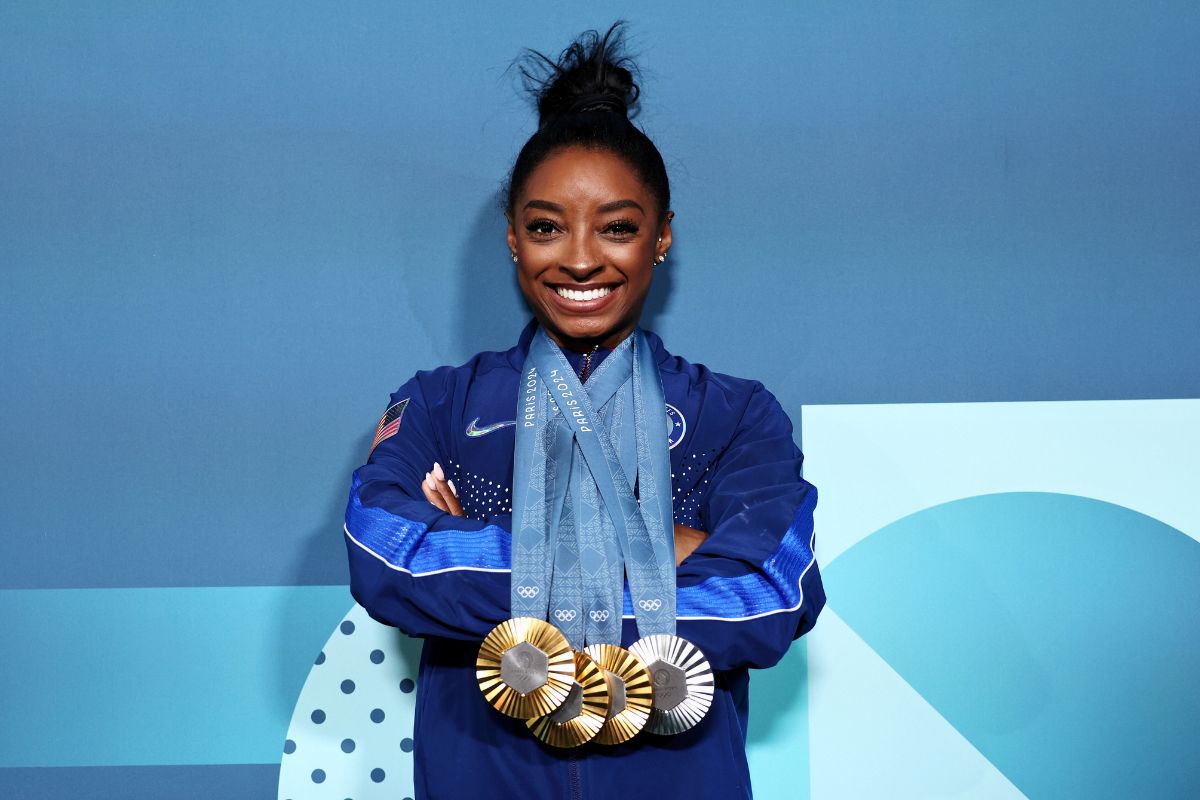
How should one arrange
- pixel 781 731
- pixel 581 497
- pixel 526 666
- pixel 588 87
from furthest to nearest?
pixel 781 731, pixel 588 87, pixel 581 497, pixel 526 666

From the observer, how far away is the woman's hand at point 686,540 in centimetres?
145

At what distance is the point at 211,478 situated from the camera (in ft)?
6.59

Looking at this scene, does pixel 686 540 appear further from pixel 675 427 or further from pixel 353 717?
pixel 353 717

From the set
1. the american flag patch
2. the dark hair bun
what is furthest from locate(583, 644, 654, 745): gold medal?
the dark hair bun

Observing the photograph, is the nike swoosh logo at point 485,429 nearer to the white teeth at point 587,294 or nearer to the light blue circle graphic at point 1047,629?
the white teeth at point 587,294

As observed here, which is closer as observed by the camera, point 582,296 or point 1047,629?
point 582,296

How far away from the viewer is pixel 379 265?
2.00 meters

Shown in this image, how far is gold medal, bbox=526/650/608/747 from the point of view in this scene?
1300 mm

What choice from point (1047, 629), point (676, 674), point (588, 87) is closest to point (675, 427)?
point (676, 674)

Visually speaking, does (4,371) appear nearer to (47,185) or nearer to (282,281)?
(47,185)

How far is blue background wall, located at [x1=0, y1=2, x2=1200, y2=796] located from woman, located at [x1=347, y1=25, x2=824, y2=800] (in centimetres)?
33

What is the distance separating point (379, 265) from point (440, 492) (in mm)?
611

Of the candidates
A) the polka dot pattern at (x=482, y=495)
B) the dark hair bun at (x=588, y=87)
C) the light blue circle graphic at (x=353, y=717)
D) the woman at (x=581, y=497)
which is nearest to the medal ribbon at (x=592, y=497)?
the woman at (x=581, y=497)

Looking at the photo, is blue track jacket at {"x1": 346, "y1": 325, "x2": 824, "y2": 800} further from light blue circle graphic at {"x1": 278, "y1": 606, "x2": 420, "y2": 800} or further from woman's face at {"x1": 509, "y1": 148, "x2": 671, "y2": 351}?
light blue circle graphic at {"x1": 278, "y1": 606, "x2": 420, "y2": 800}
